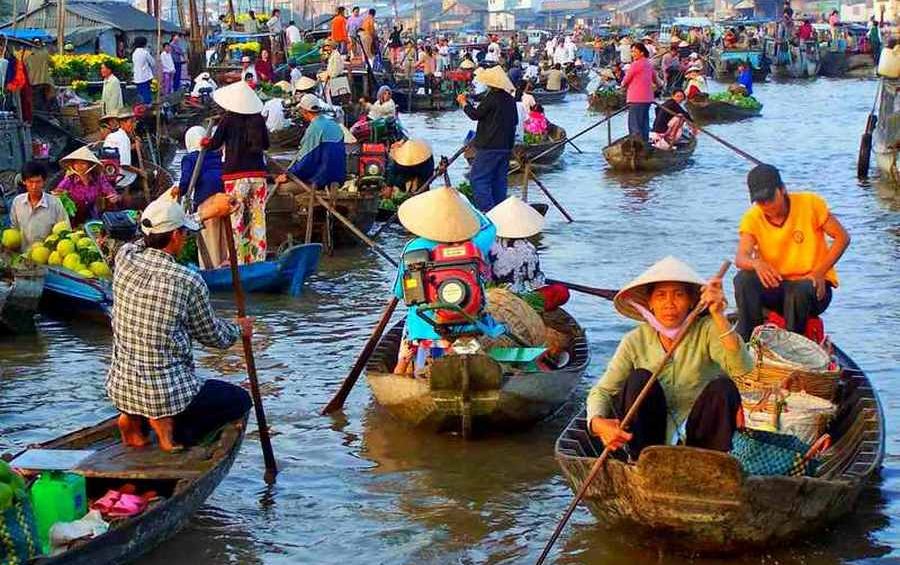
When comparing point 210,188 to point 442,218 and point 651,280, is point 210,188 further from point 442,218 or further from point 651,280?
point 651,280

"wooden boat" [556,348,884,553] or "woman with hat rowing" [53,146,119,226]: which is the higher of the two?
"woman with hat rowing" [53,146,119,226]

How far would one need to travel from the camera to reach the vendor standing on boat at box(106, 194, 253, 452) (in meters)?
5.75

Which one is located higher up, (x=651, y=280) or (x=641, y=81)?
(x=641, y=81)

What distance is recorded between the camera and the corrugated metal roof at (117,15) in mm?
28438

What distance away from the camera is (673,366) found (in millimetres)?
5434

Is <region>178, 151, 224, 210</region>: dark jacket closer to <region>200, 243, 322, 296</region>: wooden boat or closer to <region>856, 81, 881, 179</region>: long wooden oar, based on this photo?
<region>200, 243, 322, 296</region>: wooden boat

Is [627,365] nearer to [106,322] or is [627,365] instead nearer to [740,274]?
[740,274]

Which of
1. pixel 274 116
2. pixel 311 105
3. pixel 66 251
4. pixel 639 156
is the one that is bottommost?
pixel 639 156

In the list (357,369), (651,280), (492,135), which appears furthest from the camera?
(492,135)

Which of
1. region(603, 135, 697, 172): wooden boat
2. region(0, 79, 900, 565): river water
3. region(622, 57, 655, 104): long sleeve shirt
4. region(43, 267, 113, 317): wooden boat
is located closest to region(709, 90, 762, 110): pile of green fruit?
region(603, 135, 697, 172): wooden boat

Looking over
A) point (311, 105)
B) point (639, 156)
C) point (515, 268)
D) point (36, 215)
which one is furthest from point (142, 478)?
point (639, 156)

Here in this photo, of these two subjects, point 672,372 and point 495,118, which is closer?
point 672,372

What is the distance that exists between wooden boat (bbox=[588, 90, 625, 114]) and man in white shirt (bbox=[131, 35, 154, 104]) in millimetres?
10828

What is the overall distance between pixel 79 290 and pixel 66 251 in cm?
42
